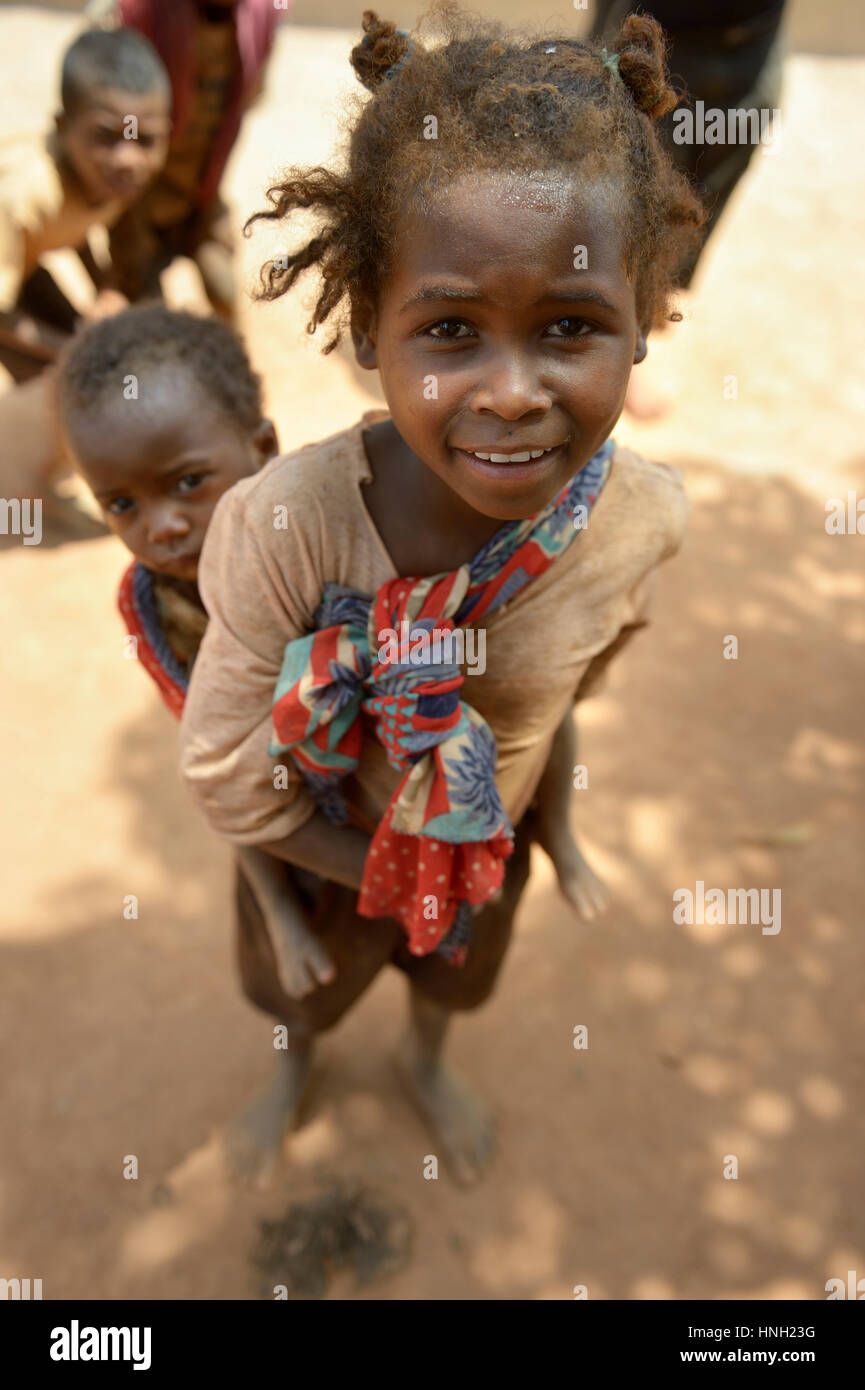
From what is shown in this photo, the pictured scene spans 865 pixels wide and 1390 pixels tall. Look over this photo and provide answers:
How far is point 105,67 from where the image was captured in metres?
3.52

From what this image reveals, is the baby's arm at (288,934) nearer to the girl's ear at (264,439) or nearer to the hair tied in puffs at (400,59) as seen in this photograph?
the girl's ear at (264,439)

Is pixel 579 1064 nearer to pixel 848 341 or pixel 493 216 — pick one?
pixel 493 216

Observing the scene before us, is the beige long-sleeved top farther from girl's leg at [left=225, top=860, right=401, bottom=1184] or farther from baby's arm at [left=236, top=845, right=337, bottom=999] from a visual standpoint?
girl's leg at [left=225, top=860, right=401, bottom=1184]

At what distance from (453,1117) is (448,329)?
76.6 inches

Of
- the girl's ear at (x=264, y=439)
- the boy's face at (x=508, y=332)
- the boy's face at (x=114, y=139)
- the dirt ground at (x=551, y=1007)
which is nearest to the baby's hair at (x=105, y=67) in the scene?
the boy's face at (x=114, y=139)

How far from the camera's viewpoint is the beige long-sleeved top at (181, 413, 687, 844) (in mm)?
1312

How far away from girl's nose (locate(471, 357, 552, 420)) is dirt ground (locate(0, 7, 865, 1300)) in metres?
0.62

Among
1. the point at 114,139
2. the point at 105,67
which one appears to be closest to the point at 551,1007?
the point at 114,139

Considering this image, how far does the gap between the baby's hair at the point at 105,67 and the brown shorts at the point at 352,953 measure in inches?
118

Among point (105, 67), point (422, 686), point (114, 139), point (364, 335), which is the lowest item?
point (422, 686)

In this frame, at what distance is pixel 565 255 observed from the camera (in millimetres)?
982

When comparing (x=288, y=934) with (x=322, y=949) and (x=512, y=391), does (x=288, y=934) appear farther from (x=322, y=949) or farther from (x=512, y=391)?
(x=512, y=391)

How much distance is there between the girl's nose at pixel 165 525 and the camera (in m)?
1.69

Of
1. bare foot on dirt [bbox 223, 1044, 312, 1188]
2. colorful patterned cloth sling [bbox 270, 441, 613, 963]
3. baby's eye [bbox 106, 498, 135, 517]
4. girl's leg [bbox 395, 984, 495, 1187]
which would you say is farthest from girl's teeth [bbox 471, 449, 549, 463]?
bare foot on dirt [bbox 223, 1044, 312, 1188]
